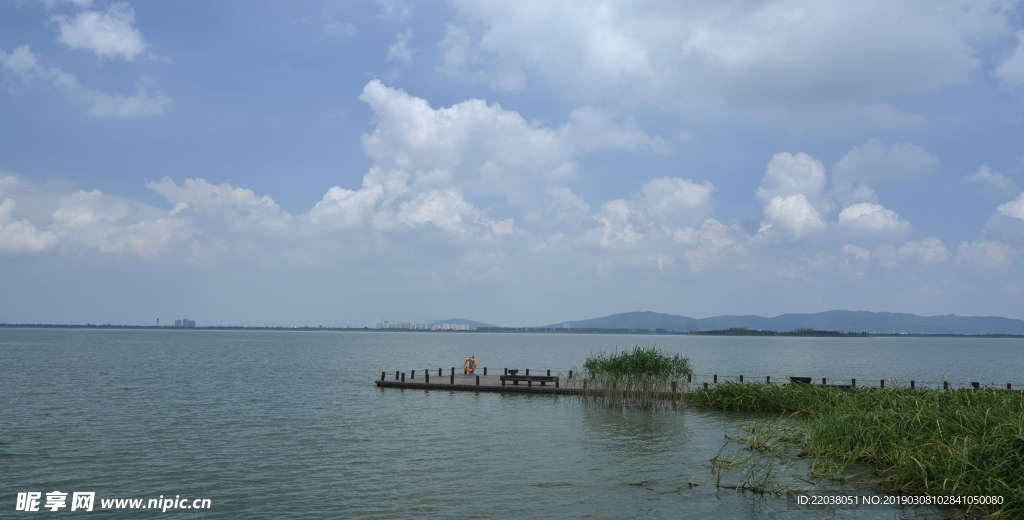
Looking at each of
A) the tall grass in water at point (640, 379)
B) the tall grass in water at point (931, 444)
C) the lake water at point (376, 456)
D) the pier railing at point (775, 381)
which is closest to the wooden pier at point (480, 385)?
the pier railing at point (775, 381)

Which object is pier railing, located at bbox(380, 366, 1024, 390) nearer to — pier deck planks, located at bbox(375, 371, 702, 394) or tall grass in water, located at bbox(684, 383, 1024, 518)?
pier deck planks, located at bbox(375, 371, 702, 394)

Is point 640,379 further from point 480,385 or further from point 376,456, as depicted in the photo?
point 376,456

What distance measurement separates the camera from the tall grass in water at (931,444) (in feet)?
39.0

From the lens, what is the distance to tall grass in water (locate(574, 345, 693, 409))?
2861 cm

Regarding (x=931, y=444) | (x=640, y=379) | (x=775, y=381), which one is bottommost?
(x=775, y=381)

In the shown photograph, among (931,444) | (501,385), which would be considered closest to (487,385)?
(501,385)

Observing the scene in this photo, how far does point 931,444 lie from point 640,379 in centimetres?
1520

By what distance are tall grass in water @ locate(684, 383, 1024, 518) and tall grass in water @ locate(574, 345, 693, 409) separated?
735 centimetres

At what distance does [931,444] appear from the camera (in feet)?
46.2

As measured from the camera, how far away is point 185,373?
53.5 meters

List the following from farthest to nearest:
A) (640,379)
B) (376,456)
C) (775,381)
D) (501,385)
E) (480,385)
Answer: (775,381), (480,385), (501,385), (640,379), (376,456)

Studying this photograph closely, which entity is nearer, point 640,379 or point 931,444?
point 931,444

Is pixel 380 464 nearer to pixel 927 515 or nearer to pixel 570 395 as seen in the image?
pixel 927 515

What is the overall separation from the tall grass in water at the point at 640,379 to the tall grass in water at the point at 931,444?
7351mm
